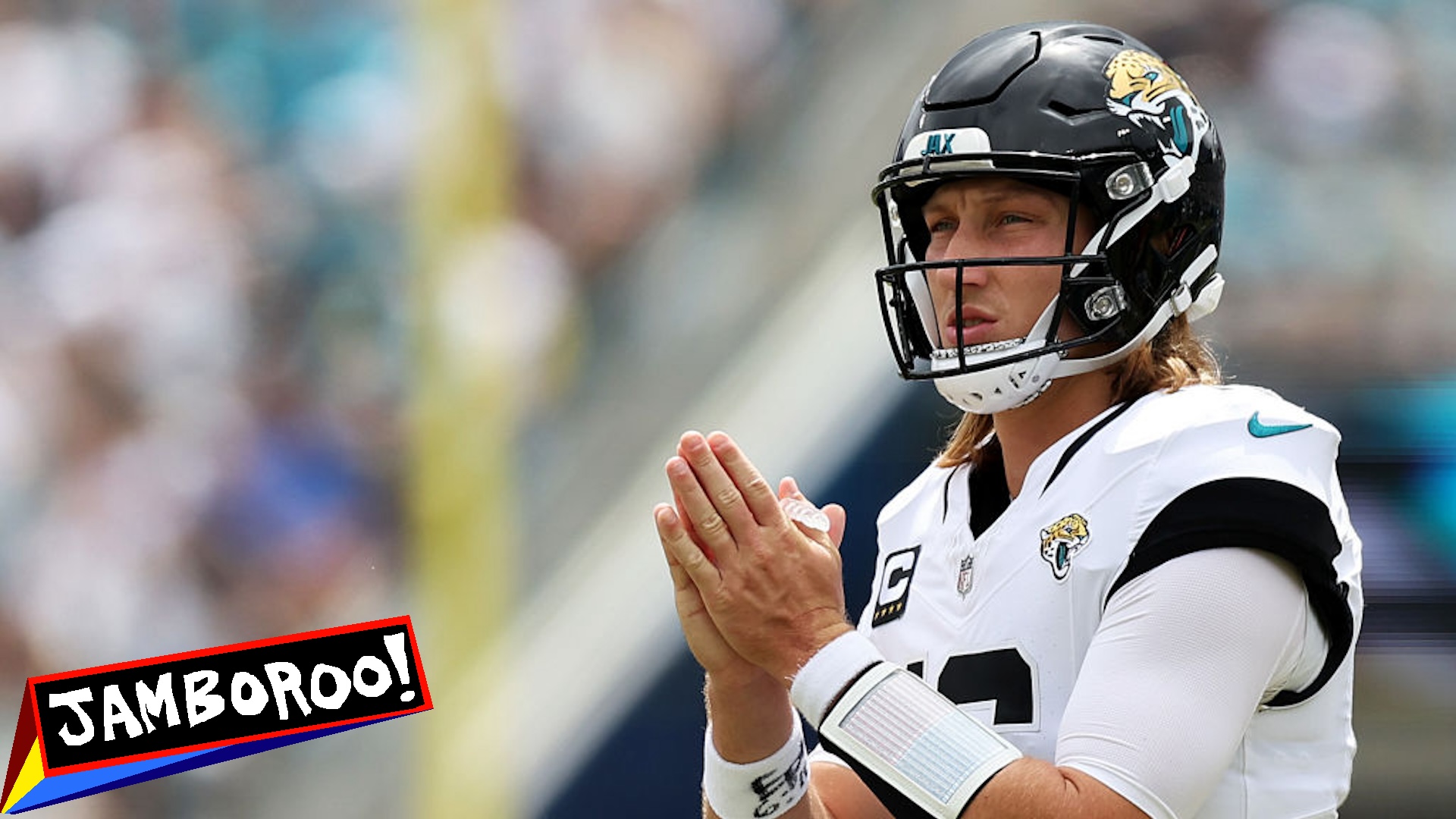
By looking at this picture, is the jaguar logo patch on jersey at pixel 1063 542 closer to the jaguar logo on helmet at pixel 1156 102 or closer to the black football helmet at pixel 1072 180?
the black football helmet at pixel 1072 180

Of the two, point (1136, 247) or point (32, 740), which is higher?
point (1136, 247)

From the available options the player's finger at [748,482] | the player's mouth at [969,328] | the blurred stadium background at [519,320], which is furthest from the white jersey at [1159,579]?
the blurred stadium background at [519,320]

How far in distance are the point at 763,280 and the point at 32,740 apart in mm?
1885

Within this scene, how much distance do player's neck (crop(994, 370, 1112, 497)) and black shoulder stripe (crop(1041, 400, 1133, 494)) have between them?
6 centimetres

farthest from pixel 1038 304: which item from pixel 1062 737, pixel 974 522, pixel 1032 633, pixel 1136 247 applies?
pixel 1062 737

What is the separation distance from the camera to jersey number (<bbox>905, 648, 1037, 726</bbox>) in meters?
1.51

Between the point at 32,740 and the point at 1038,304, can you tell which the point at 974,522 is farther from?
the point at 32,740

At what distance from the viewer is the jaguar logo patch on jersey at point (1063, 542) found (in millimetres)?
1504

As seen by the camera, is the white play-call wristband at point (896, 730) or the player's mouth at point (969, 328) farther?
the player's mouth at point (969, 328)

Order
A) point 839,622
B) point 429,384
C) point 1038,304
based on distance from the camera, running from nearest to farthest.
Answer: point 839,622, point 1038,304, point 429,384

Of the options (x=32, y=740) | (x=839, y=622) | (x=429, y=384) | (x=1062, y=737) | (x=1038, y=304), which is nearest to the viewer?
(x=1062, y=737)

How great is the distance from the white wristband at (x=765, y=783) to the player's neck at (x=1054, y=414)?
35cm

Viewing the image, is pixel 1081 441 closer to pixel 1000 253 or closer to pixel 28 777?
pixel 1000 253

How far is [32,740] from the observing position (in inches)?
133
